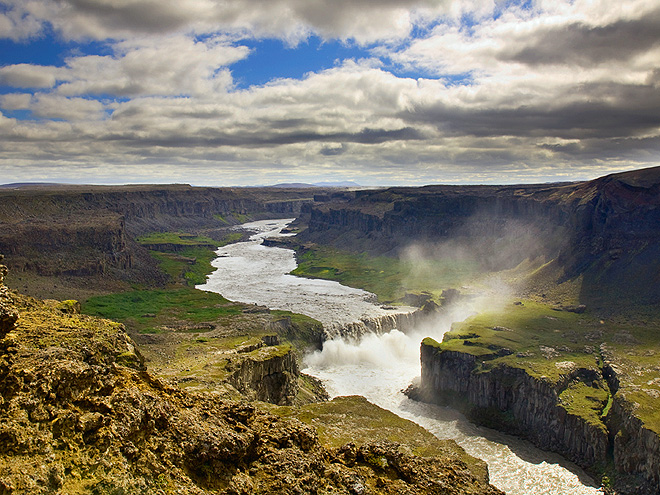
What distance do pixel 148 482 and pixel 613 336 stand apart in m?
124

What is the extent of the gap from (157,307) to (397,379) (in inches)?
3321

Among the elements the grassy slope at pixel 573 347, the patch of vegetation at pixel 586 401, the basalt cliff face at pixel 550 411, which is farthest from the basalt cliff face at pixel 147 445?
the grassy slope at pixel 573 347

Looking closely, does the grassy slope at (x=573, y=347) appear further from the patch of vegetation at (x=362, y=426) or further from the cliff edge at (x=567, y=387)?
the patch of vegetation at (x=362, y=426)

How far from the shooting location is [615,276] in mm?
163250

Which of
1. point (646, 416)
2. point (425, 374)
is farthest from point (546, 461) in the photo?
point (425, 374)

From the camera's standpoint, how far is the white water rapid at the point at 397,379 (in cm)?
7544

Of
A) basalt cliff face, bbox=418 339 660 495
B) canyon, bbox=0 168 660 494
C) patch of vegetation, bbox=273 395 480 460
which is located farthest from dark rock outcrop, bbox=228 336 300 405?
basalt cliff face, bbox=418 339 660 495

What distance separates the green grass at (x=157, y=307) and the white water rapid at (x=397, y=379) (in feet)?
46.3

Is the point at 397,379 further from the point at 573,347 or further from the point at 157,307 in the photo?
the point at 157,307

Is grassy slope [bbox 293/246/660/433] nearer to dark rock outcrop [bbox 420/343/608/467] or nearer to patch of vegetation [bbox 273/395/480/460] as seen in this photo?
dark rock outcrop [bbox 420/343/608/467]

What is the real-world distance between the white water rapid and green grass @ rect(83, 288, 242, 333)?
14.1 meters

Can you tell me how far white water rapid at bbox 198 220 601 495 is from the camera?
75438 mm

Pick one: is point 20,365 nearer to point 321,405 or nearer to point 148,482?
point 148,482

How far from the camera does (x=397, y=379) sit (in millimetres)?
113688
